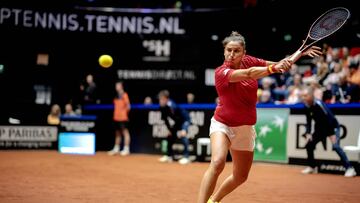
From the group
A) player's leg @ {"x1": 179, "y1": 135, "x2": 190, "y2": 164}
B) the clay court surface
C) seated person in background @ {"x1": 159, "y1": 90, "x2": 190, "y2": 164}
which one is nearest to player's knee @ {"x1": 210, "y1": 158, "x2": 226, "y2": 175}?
the clay court surface

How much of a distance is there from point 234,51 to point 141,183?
14.6 ft

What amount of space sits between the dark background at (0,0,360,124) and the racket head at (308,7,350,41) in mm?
12207

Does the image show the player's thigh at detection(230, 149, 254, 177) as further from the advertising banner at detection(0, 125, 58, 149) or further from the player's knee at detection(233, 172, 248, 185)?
the advertising banner at detection(0, 125, 58, 149)

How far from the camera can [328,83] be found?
15.0 meters

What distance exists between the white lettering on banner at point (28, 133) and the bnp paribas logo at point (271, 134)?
23.7ft

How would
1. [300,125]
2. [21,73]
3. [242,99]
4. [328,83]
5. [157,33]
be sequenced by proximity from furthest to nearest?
[21,73] → [157,33] → [328,83] → [300,125] → [242,99]

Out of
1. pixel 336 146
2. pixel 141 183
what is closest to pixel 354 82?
pixel 336 146

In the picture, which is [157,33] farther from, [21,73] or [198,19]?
[21,73]

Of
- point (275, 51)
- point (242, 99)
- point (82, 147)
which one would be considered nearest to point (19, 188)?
point (242, 99)

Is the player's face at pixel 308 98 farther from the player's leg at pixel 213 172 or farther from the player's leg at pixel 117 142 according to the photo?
the player's leg at pixel 117 142

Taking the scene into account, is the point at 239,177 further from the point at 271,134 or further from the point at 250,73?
the point at 271,134

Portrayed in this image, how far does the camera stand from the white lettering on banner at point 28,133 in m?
17.6

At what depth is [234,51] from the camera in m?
5.86

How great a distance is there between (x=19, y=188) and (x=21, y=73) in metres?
13.1
